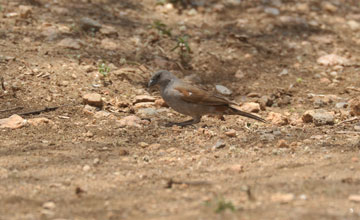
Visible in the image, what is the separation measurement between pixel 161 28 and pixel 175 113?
93.3 inches

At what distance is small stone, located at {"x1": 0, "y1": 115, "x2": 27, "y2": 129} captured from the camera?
5.62 metres

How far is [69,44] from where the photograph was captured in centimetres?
771

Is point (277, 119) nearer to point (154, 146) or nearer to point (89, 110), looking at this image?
point (154, 146)

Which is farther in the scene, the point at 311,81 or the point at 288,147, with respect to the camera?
the point at 311,81

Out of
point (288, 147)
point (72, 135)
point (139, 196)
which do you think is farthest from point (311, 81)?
point (139, 196)

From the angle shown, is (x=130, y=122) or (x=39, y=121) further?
(x=130, y=122)

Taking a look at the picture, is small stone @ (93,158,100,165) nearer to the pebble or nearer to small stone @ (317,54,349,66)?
the pebble

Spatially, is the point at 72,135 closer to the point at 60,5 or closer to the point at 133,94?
the point at 133,94

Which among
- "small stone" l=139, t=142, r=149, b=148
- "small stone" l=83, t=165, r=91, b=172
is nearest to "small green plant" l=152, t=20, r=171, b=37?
"small stone" l=139, t=142, r=149, b=148

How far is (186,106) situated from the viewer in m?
6.33

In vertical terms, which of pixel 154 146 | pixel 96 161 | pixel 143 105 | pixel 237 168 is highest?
pixel 237 168

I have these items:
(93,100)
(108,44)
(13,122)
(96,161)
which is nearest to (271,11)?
(108,44)

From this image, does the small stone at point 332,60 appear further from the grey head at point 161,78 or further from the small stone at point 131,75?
the grey head at point 161,78

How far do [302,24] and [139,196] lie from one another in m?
6.71
